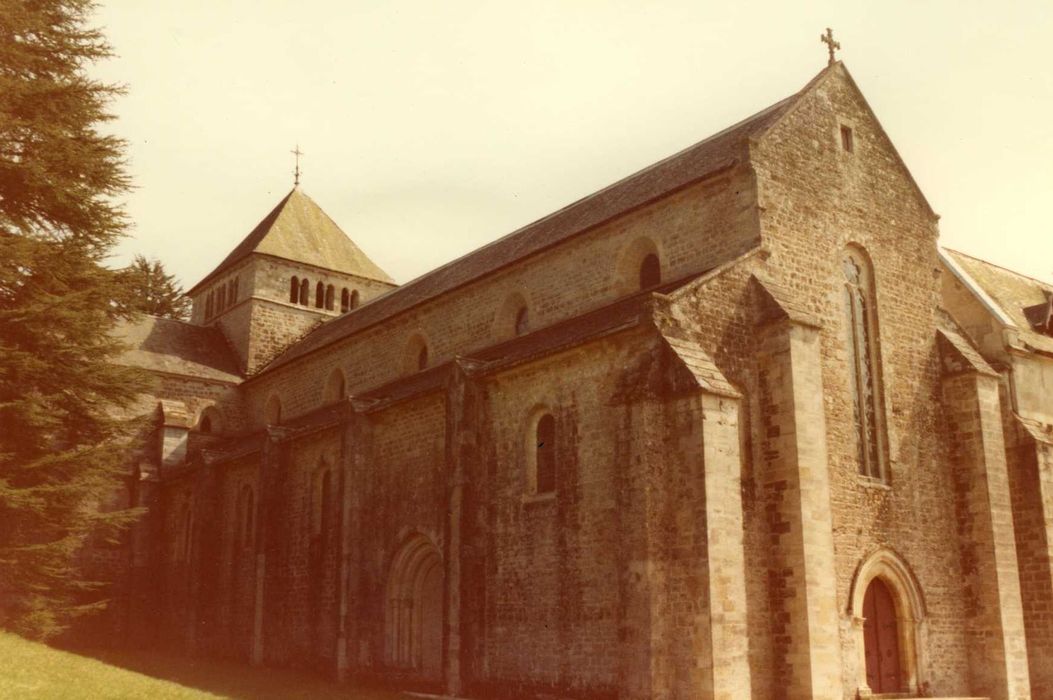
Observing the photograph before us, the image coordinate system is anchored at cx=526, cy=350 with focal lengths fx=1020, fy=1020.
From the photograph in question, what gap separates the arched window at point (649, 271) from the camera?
22.9 metres

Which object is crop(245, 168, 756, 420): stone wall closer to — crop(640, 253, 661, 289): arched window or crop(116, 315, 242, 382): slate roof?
crop(640, 253, 661, 289): arched window

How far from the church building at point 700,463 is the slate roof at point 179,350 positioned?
10.2 metres

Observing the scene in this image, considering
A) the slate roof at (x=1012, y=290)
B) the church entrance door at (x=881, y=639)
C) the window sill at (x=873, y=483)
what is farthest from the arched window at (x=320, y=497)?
the slate roof at (x=1012, y=290)

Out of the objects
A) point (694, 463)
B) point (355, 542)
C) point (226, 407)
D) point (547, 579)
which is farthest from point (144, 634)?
point (694, 463)

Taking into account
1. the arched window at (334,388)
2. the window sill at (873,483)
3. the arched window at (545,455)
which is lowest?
the window sill at (873,483)

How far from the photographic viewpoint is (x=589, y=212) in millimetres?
25750

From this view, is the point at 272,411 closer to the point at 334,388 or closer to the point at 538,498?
the point at 334,388

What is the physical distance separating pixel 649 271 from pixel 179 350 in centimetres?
2323

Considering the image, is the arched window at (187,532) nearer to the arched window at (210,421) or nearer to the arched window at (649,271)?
the arched window at (210,421)

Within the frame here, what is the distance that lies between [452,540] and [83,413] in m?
9.15

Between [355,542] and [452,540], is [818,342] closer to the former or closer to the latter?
[452,540]

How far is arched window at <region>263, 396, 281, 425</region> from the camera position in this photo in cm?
3616

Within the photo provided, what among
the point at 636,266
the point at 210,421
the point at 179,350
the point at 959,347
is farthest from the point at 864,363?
the point at 179,350

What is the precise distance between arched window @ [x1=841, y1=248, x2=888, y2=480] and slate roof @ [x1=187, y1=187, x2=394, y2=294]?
2496 cm
